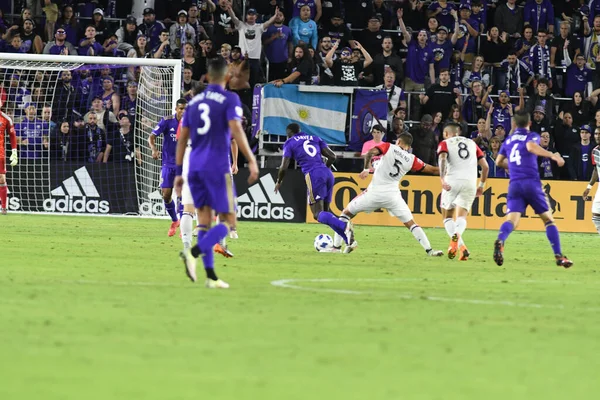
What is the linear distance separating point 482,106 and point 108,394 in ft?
80.6

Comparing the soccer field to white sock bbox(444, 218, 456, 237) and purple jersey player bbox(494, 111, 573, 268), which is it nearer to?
purple jersey player bbox(494, 111, 573, 268)

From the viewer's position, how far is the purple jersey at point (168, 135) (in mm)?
20375

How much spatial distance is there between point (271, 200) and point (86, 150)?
459 cm

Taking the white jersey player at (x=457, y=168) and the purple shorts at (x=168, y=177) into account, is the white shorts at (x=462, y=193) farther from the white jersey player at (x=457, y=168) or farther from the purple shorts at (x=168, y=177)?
the purple shorts at (x=168, y=177)

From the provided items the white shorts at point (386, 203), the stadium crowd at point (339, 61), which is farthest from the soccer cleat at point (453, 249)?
the stadium crowd at point (339, 61)

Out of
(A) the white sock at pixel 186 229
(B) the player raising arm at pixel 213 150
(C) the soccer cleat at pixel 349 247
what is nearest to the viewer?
(B) the player raising arm at pixel 213 150

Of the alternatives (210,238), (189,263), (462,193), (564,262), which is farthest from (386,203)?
(210,238)

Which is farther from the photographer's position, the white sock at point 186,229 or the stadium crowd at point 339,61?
the stadium crowd at point 339,61

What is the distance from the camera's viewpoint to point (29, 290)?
10.5 metres

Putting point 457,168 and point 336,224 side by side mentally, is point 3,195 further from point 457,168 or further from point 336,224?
point 457,168

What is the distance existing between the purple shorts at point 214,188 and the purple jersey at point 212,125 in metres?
0.06

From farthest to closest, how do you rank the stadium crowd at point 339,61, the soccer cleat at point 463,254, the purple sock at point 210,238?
the stadium crowd at point 339,61, the soccer cleat at point 463,254, the purple sock at point 210,238

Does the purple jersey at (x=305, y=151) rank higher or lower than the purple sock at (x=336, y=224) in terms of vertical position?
→ higher

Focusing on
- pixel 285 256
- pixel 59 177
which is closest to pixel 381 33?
pixel 59 177
